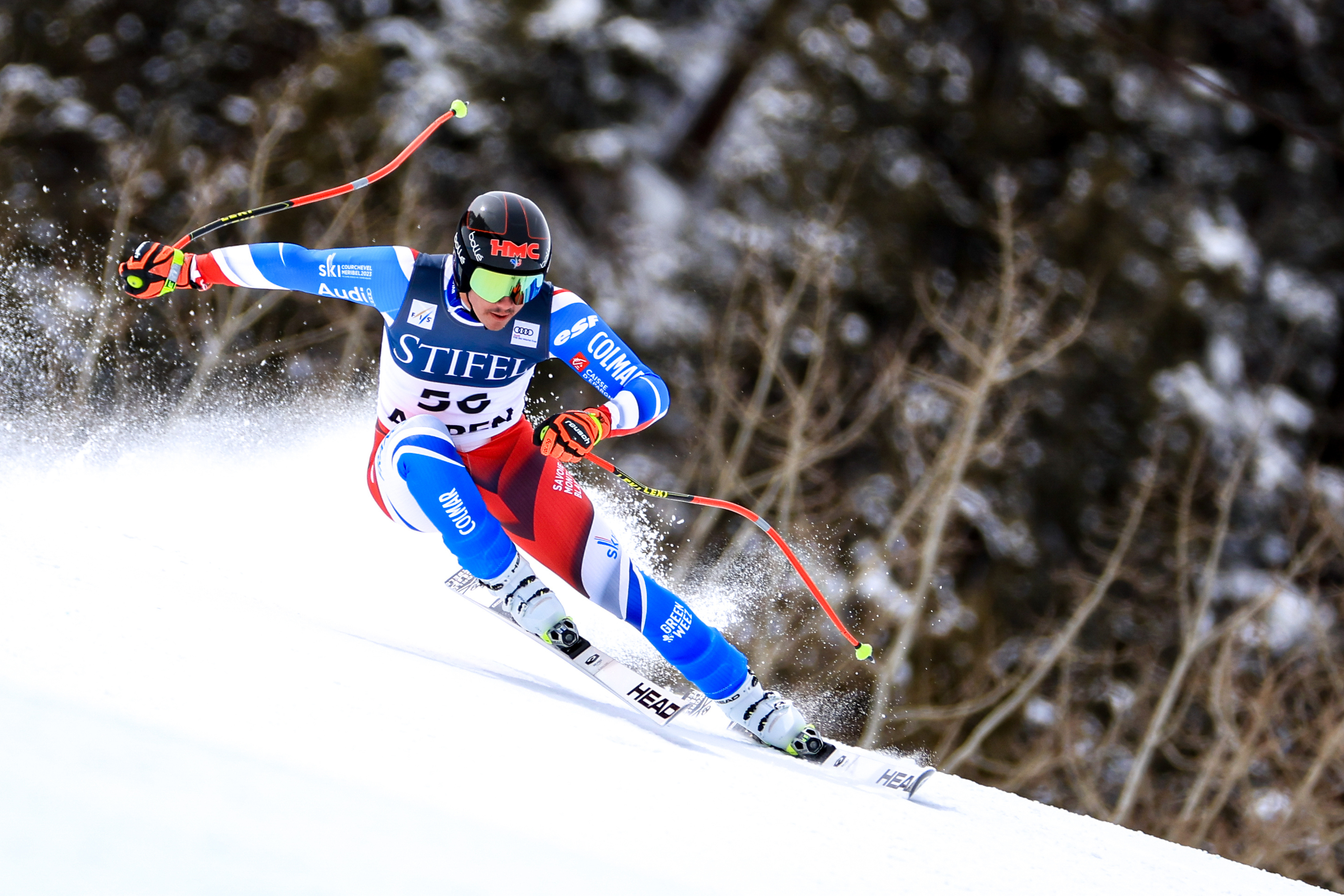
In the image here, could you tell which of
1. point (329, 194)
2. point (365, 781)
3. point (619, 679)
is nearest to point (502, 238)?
point (329, 194)

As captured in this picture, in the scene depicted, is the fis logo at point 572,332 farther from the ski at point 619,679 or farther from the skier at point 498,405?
the ski at point 619,679

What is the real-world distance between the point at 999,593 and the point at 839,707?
581cm

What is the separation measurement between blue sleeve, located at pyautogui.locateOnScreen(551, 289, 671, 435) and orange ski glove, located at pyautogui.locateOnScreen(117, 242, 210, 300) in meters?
1.27

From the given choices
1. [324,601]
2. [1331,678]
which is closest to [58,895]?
[324,601]

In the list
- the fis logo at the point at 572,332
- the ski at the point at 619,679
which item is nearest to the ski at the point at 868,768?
the ski at the point at 619,679

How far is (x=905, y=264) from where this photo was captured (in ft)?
57.6

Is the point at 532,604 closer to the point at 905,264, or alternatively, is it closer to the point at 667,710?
the point at 667,710

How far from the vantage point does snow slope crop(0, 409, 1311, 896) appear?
1771mm

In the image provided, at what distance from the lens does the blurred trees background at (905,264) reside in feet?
44.0

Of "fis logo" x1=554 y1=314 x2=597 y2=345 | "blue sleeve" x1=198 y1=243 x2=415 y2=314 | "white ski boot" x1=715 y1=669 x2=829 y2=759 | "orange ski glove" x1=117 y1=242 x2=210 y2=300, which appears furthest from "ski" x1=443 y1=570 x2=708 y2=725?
"orange ski glove" x1=117 y1=242 x2=210 y2=300

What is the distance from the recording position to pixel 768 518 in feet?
41.8

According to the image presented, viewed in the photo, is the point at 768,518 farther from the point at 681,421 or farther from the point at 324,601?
the point at 324,601

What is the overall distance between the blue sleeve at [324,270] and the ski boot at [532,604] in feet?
3.43

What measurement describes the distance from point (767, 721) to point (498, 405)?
1.53m
